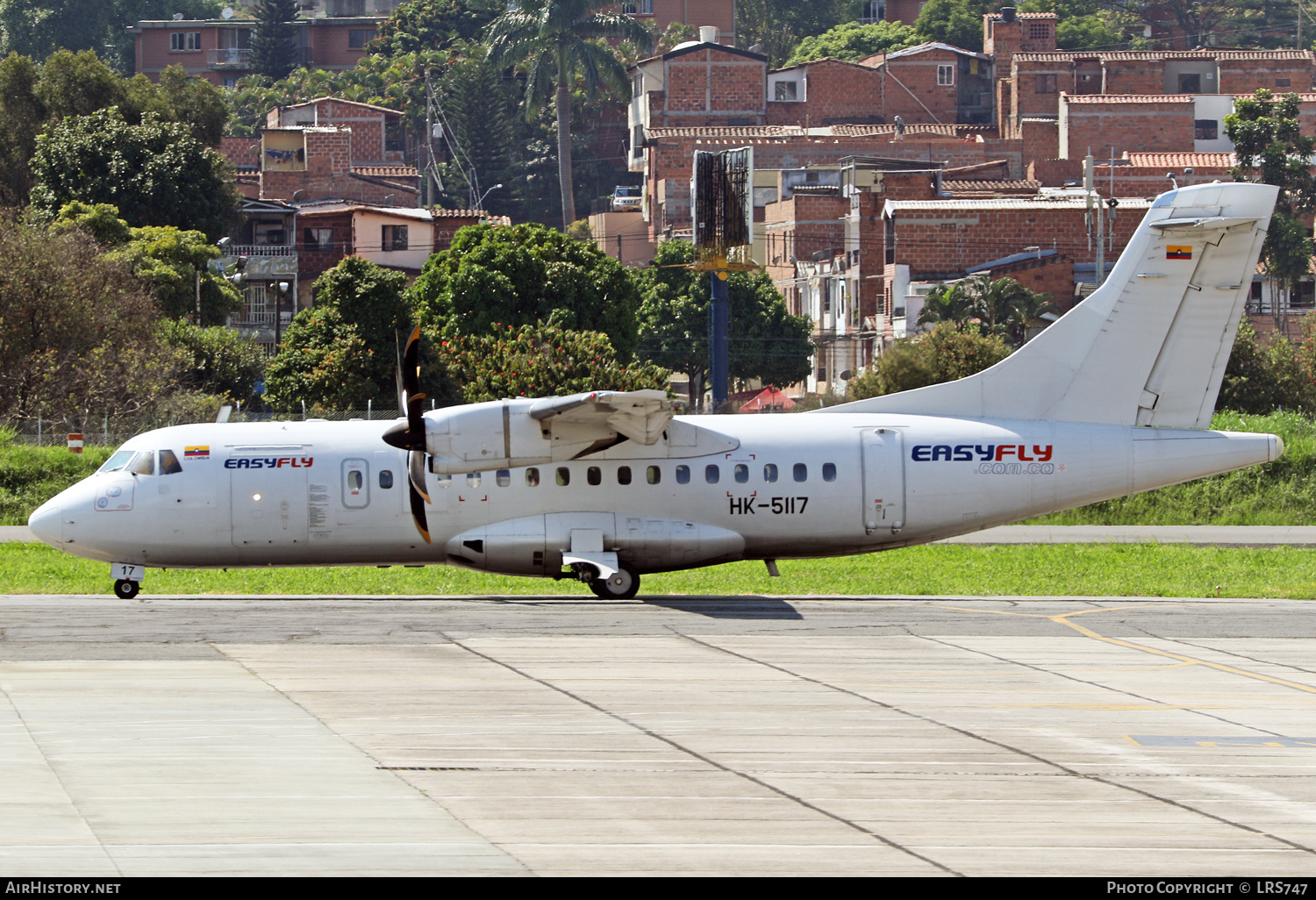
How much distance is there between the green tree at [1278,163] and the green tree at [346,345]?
52.1m

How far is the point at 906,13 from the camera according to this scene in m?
172

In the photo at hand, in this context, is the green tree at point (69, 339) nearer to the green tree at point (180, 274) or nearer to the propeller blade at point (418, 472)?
the green tree at point (180, 274)

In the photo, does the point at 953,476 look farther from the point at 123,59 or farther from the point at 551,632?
the point at 123,59

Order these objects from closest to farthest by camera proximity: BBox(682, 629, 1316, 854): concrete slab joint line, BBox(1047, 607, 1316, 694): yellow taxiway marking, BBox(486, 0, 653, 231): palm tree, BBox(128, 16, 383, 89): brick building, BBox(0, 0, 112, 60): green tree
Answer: BBox(682, 629, 1316, 854): concrete slab joint line < BBox(1047, 607, 1316, 694): yellow taxiway marking < BBox(486, 0, 653, 231): palm tree < BBox(0, 0, 112, 60): green tree < BBox(128, 16, 383, 89): brick building

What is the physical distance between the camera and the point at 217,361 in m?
59.4

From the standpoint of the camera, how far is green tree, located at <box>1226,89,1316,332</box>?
85.6m

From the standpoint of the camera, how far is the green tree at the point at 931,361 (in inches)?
1907

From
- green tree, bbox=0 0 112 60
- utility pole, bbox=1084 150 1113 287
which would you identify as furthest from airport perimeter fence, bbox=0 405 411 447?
green tree, bbox=0 0 112 60

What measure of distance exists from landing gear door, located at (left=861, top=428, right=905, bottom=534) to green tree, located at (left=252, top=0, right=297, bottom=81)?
15499 cm

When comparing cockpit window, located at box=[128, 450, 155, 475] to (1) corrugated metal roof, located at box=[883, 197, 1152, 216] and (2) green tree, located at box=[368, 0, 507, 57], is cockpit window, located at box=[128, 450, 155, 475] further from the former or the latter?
(2) green tree, located at box=[368, 0, 507, 57]

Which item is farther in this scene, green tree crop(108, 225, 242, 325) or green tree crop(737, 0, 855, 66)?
green tree crop(737, 0, 855, 66)

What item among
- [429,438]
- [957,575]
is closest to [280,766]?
[429,438]

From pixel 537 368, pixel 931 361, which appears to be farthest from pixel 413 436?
pixel 931 361

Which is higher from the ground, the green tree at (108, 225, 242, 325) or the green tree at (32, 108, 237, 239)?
the green tree at (32, 108, 237, 239)
